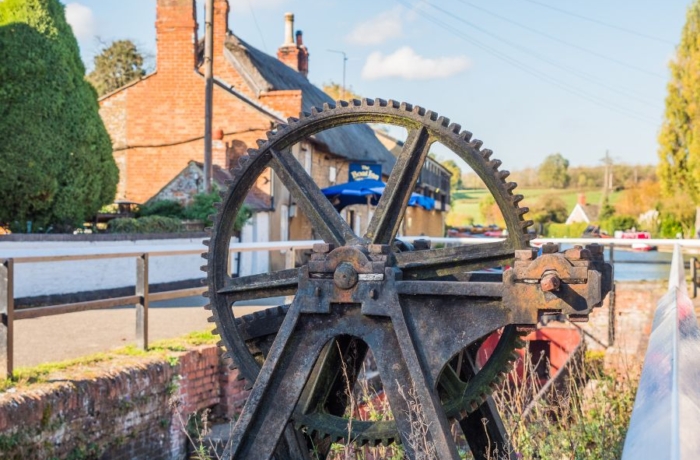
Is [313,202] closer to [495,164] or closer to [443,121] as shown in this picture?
A: [443,121]

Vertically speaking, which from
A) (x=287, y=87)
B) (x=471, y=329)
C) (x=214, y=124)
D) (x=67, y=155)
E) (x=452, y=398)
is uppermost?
(x=287, y=87)

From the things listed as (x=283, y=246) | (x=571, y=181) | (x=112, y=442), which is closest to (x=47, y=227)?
(x=283, y=246)

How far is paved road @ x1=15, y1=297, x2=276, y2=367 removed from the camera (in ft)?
24.0

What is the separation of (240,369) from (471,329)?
138cm

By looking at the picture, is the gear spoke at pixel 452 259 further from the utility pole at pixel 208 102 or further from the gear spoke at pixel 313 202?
the utility pole at pixel 208 102

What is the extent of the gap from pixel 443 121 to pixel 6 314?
3.28 m

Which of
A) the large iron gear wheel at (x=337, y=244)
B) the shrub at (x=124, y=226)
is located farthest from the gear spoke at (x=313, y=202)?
the shrub at (x=124, y=226)

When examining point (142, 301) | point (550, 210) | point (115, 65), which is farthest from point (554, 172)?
point (142, 301)

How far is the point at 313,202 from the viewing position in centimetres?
418

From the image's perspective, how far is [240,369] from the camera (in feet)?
13.7

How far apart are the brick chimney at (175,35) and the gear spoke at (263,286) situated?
60.6 feet

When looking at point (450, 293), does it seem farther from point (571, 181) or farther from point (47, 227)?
point (571, 181)

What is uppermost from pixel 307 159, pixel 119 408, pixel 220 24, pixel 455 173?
pixel 455 173

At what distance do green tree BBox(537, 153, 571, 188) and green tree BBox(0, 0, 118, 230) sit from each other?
9977cm
